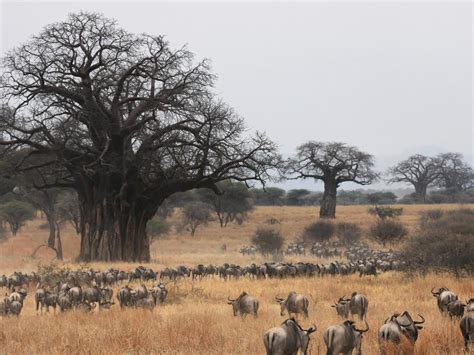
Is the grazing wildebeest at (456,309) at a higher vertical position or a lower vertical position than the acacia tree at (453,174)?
lower

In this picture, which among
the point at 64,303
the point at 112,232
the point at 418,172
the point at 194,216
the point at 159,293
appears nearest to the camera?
the point at 64,303

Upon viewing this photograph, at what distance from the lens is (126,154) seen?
93.2ft

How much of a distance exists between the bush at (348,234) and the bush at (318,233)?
0.76 metres

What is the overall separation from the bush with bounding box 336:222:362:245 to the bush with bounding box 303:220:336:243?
761 mm

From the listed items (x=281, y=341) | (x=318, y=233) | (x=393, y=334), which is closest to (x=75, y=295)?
(x=281, y=341)

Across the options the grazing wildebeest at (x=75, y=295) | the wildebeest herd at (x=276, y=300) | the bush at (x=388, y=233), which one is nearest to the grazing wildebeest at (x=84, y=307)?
the wildebeest herd at (x=276, y=300)

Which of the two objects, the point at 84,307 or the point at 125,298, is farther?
the point at 125,298

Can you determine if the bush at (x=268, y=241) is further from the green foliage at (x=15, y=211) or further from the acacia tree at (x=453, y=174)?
the acacia tree at (x=453, y=174)

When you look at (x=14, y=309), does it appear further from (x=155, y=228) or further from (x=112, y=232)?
(x=155, y=228)

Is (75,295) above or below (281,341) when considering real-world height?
below

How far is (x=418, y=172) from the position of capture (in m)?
100

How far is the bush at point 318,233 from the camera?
4822cm

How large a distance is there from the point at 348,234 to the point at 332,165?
22.7 meters

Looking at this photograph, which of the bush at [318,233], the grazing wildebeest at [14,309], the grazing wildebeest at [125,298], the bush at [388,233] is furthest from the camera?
the bush at [318,233]
